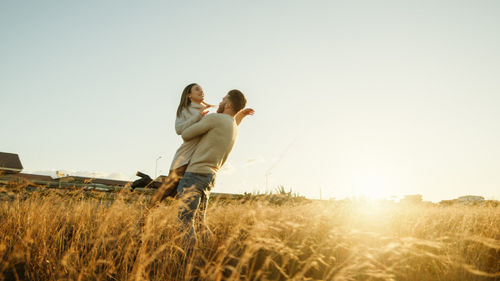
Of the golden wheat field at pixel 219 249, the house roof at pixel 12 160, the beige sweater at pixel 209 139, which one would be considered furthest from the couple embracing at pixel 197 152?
the house roof at pixel 12 160

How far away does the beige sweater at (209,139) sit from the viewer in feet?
9.53

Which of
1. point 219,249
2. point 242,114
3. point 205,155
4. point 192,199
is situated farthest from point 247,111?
point 219,249

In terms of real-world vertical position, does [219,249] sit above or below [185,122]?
below

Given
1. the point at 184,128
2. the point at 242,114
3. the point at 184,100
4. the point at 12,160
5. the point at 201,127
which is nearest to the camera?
the point at 201,127

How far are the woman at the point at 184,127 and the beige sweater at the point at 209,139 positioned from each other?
9 cm

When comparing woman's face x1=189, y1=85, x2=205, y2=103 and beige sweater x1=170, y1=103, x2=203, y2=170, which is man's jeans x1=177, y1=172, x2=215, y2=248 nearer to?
beige sweater x1=170, y1=103, x2=203, y2=170

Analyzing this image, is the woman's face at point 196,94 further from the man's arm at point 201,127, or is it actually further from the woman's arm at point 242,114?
the woman's arm at point 242,114

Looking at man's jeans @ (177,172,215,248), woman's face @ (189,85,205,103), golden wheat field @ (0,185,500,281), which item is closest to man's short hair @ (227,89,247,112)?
woman's face @ (189,85,205,103)

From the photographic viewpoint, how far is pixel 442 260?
332 centimetres

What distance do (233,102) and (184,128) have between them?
0.61 m

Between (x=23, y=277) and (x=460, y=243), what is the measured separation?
4.93 metres

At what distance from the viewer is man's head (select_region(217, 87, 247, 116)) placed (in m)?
3.22

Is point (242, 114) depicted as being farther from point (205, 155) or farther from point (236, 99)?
point (205, 155)

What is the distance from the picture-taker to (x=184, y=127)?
2998mm
